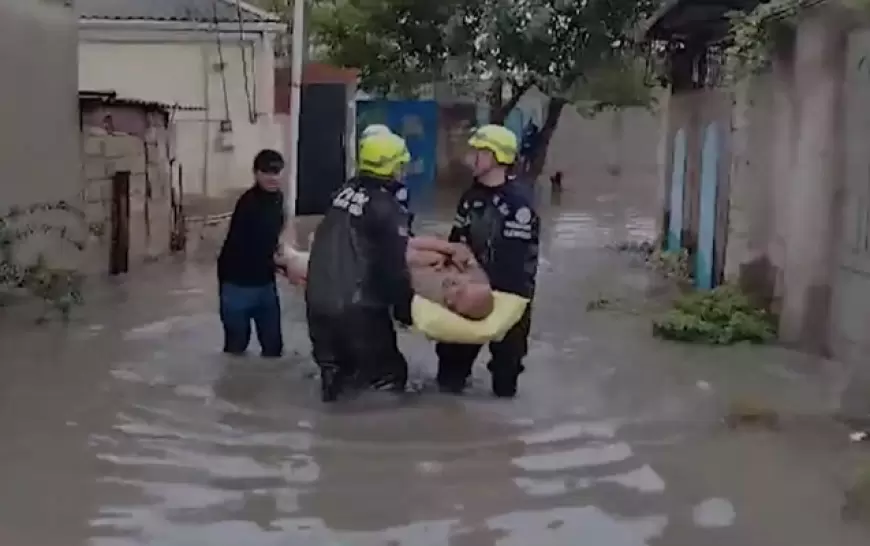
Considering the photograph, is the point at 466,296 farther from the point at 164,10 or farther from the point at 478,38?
the point at 164,10

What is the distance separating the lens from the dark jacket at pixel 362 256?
27.2ft

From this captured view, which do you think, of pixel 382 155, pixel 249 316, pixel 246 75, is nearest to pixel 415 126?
pixel 246 75

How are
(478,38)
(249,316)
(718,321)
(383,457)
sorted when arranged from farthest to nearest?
(478,38), (718,321), (249,316), (383,457)

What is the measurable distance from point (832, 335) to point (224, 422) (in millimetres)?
4303

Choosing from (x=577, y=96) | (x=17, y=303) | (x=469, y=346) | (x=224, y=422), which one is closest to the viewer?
(x=224, y=422)

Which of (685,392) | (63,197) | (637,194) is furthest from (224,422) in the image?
(637,194)

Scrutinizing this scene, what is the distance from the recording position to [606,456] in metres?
7.44

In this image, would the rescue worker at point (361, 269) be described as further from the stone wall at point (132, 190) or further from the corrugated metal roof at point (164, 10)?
the corrugated metal roof at point (164, 10)

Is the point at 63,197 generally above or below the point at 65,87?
below

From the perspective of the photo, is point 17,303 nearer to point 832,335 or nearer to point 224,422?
point 224,422

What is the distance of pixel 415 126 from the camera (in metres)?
30.1

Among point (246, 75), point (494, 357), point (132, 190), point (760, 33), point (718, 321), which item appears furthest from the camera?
point (246, 75)

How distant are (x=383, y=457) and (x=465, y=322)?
4.43ft

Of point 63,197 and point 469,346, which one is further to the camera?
point 63,197
